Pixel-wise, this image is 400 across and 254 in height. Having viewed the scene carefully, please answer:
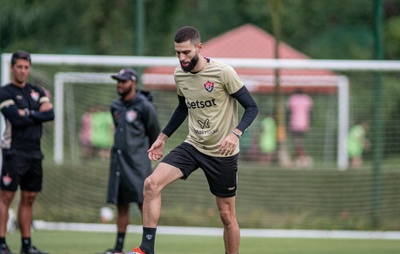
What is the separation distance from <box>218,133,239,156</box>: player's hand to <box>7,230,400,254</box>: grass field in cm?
307

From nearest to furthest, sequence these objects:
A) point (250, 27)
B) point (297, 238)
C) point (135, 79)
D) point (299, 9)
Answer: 1. point (135, 79)
2. point (297, 238)
3. point (250, 27)
4. point (299, 9)

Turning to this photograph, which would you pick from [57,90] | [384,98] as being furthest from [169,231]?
[384,98]

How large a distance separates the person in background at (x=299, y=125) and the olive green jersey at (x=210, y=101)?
719cm

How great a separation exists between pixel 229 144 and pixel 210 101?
0.52 meters

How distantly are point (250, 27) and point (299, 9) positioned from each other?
3.24 meters

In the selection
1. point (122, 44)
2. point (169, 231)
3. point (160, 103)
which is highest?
point (122, 44)

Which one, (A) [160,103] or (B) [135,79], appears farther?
(A) [160,103]

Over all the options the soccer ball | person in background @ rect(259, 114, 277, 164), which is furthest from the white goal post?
the soccer ball

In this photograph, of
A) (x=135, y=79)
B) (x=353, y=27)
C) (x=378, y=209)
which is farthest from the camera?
(x=353, y=27)

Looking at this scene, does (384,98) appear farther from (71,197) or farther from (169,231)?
(71,197)

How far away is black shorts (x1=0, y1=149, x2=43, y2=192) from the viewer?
1188 cm

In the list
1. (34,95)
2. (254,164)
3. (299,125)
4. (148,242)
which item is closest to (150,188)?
(148,242)

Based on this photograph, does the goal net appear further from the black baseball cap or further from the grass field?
the black baseball cap

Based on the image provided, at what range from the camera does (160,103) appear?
17.0 m
